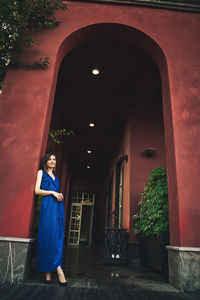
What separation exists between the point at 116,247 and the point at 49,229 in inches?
106

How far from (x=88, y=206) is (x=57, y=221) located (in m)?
10.7

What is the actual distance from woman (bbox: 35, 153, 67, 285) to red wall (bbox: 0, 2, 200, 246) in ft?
0.51

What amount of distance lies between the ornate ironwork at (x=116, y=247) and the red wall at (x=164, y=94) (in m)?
2.18

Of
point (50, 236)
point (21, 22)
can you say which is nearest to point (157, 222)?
point (50, 236)

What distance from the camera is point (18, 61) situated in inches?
111

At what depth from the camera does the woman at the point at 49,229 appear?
2.07 m

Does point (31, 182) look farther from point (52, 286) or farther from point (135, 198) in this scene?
point (135, 198)

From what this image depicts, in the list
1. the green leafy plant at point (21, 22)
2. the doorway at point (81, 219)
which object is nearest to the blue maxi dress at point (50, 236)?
the green leafy plant at point (21, 22)

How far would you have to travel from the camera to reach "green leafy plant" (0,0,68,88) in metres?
2.70

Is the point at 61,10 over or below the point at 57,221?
over

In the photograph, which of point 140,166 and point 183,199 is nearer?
point 183,199

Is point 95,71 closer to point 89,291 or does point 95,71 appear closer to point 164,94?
point 164,94

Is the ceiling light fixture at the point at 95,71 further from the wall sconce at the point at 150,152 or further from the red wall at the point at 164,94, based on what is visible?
the wall sconce at the point at 150,152

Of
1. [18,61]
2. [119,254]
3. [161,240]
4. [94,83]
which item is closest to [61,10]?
[18,61]
